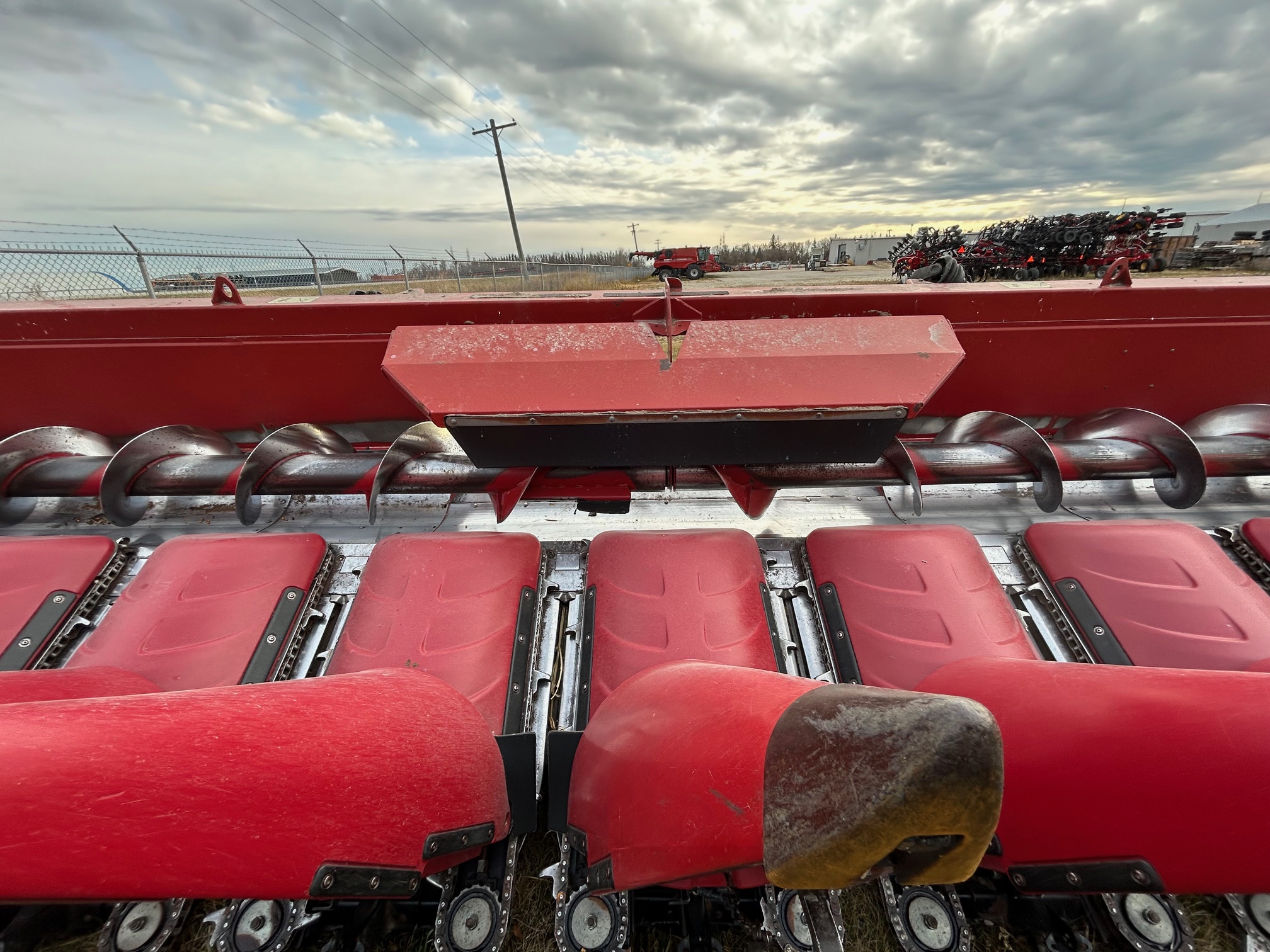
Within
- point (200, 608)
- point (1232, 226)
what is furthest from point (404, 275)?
point (1232, 226)

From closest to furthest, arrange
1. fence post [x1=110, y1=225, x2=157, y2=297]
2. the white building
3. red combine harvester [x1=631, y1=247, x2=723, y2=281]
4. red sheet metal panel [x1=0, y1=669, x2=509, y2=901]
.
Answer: red sheet metal panel [x1=0, y1=669, x2=509, y2=901] → fence post [x1=110, y1=225, x2=157, y2=297] → the white building → red combine harvester [x1=631, y1=247, x2=723, y2=281]

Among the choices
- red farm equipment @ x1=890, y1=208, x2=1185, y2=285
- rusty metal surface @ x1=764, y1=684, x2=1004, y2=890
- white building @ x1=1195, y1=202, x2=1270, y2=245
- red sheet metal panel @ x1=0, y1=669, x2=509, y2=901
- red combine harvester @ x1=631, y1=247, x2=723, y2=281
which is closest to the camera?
rusty metal surface @ x1=764, y1=684, x2=1004, y2=890

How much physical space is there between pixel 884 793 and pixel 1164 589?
6.65 ft

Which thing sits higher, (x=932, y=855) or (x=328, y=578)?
(x=932, y=855)

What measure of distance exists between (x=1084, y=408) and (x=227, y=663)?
13.1 feet

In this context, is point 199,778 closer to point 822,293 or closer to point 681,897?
point 681,897

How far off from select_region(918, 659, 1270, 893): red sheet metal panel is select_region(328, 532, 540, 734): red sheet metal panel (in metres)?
1.31

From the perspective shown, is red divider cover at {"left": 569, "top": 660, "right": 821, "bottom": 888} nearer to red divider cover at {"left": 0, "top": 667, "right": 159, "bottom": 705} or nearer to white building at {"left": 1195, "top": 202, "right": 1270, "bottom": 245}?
red divider cover at {"left": 0, "top": 667, "right": 159, "bottom": 705}

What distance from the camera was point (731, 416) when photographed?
5.58 feet

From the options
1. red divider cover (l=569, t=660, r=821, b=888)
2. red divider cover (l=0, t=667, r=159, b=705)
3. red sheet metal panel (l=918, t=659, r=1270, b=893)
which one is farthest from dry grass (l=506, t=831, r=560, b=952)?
red sheet metal panel (l=918, t=659, r=1270, b=893)

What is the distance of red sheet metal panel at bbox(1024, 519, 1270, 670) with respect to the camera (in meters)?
1.60

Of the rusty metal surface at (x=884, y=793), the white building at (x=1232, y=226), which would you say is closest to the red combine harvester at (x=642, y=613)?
the rusty metal surface at (x=884, y=793)

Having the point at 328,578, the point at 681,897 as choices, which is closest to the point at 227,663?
the point at 328,578

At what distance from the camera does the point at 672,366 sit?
1.80 m
